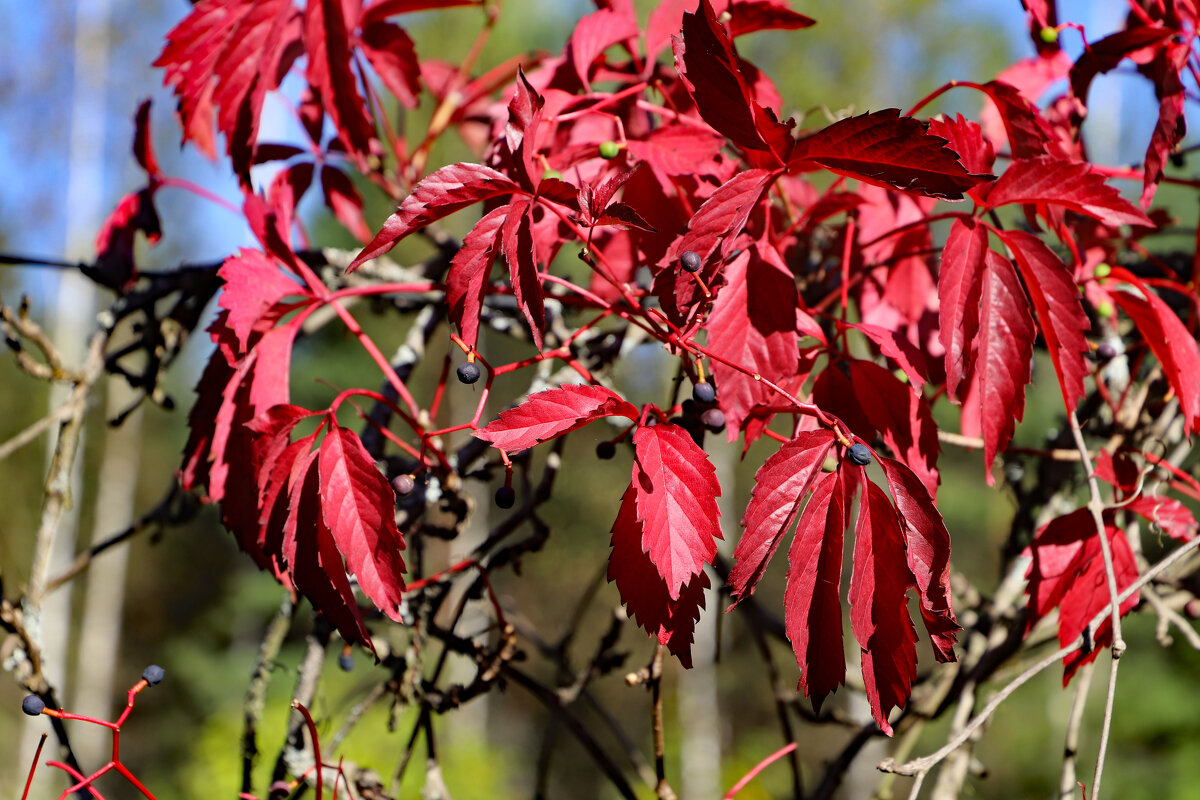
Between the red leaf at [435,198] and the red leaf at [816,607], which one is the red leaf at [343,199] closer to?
the red leaf at [435,198]

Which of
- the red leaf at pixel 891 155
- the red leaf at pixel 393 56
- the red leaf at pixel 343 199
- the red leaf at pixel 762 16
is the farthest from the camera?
the red leaf at pixel 343 199

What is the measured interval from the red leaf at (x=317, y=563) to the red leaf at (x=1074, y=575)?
0.48m

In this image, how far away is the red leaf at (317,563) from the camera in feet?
1.70

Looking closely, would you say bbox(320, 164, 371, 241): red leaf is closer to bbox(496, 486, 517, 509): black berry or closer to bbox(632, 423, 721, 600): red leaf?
bbox(496, 486, 517, 509): black berry

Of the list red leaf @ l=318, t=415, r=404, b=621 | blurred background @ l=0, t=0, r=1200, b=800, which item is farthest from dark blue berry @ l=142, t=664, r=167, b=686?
blurred background @ l=0, t=0, r=1200, b=800

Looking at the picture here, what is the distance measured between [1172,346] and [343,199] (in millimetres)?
867

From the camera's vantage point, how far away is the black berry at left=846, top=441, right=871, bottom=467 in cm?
46

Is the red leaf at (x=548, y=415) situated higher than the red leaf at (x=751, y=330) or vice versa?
the red leaf at (x=751, y=330)

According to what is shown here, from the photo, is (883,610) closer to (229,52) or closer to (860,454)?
(860,454)

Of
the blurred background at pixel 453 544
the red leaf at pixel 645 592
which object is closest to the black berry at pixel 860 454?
Answer: the red leaf at pixel 645 592

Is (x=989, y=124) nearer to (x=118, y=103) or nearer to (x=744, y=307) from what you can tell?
(x=744, y=307)

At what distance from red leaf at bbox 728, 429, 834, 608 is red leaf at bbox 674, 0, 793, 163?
17 cm

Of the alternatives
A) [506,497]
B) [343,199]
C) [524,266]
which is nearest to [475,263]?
[524,266]

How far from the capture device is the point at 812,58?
855cm
